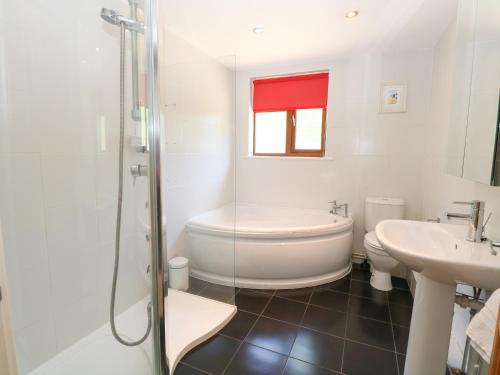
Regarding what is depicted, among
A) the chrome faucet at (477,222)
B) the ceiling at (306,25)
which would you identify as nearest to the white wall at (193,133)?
the ceiling at (306,25)

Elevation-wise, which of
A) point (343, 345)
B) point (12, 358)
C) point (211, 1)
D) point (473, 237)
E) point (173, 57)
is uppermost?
point (211, 1)

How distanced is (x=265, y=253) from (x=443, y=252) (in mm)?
1380

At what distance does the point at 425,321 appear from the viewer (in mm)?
1233

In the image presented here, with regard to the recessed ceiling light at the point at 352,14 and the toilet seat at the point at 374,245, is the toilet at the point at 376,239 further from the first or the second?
the recessed ceiling light at the point at 352,14

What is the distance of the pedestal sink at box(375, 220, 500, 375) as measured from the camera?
95 centimetres

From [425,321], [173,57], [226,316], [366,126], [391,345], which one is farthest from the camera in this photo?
[366,126]

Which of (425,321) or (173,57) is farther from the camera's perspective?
(173,57)

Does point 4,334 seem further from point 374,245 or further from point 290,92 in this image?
point 290,92

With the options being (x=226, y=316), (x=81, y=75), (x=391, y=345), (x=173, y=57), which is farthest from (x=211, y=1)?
(x=391, y=345)

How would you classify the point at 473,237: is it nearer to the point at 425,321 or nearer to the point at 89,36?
the point at 425,321

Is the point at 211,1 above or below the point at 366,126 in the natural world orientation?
above

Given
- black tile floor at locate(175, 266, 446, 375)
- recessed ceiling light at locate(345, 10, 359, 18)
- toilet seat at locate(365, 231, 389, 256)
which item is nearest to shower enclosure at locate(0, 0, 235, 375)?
black tile floor at locate(175, 266, 446, 375)

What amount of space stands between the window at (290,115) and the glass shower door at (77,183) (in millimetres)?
2059

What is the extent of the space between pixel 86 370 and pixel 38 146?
1.15m
